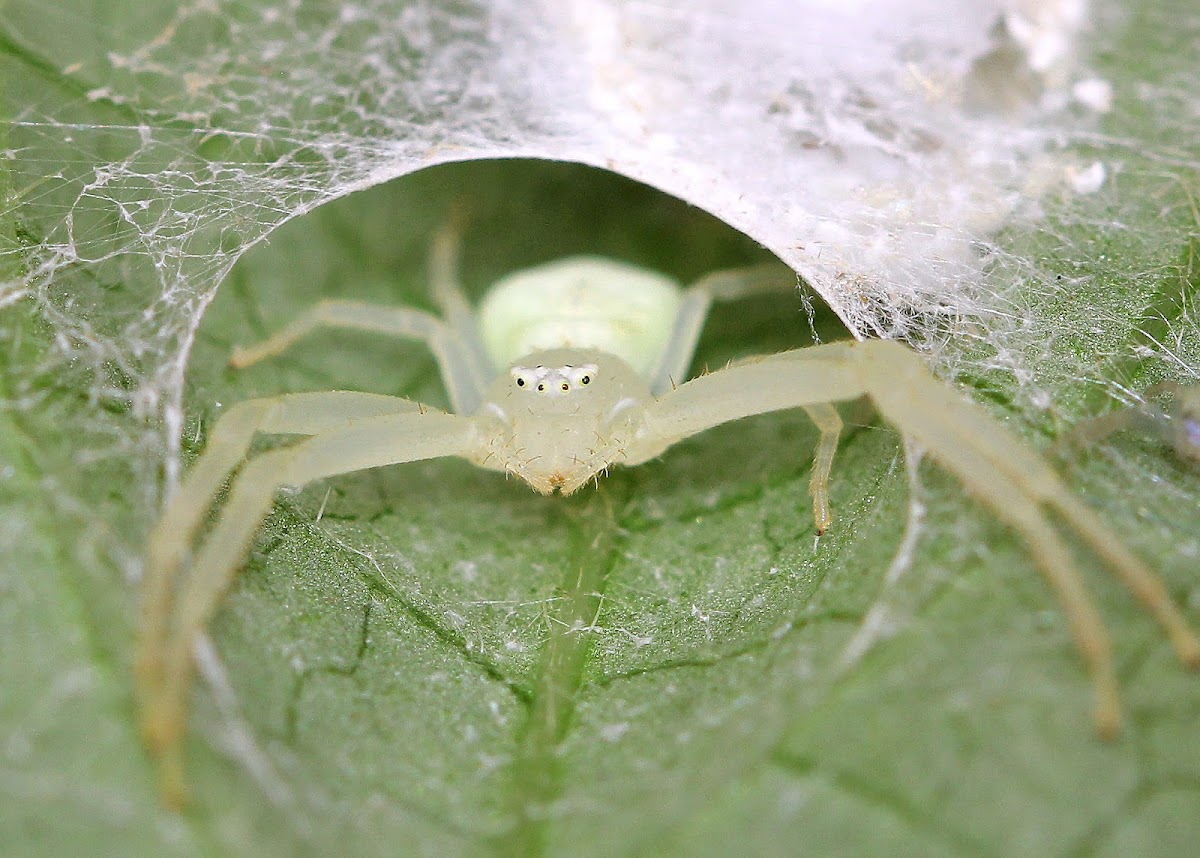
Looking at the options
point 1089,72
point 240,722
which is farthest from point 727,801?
point 1089,72

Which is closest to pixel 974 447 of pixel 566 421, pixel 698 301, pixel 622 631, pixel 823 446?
pixel 823 446

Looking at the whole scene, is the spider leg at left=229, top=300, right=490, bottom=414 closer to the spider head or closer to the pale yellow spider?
the pale yellow spider

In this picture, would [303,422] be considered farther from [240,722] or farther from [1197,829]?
[1197,829]

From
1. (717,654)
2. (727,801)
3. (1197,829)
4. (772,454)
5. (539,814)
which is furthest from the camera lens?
(772,454)

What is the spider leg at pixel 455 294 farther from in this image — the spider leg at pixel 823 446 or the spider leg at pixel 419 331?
the spider leg at pixel 823 446

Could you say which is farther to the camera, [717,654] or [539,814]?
[717,654]

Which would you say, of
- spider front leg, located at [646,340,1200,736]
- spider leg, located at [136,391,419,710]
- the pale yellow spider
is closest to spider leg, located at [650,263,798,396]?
the pale yellow spider
